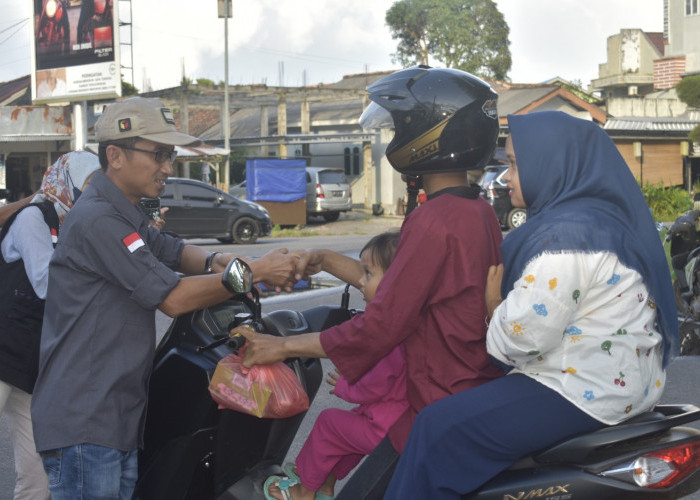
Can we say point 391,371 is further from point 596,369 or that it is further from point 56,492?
point 56,492

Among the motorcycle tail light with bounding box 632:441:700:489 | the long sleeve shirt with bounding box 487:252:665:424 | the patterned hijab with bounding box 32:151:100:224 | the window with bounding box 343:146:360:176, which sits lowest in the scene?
the motorcycle tail light with bounding box 632:441:700:489

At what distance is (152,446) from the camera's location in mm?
2879

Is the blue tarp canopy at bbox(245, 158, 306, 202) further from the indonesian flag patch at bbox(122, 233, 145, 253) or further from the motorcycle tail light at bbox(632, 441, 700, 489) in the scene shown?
the motorcycle tail light at bbox(632, 441, 700, 489)

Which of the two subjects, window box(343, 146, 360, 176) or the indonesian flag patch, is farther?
window box(343, 146, 360, 176)

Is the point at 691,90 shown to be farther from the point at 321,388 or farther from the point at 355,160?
the point at 321,388

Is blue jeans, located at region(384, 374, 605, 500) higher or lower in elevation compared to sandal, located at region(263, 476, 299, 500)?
higher

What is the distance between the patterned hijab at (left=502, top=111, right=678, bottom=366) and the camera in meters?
2.13

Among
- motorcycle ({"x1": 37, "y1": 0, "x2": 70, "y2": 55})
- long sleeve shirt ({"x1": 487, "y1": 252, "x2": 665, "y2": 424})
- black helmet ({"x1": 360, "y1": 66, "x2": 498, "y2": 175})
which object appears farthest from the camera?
motorcycle ({"x1": 37, "y1": 0, "x2": 70, "y2": 55})

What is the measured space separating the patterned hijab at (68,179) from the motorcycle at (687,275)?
4.92 metres

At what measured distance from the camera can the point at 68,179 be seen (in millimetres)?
3342

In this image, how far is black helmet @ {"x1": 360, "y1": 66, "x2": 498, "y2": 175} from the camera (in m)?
2.51

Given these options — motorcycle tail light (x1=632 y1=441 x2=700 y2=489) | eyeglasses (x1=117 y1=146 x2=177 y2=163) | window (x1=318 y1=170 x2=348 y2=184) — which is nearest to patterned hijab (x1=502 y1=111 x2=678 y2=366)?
motorcycle tail light (x1=632 y1=441 x2=700 y2=489)

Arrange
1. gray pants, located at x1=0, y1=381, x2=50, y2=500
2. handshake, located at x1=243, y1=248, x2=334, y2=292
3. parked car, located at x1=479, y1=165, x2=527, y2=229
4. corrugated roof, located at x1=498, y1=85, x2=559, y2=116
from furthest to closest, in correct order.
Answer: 1. corrugated roof, located at x1=498, y1=85, x2=559, y2=116
2. parked car, located at x1=479, y1=165, x2=527, y2=229
3. gray pants, located at x1=0, y1=381, x2=50, y2=500
4. handshake, located at x1=243, y1=248, x2=334, y2=292

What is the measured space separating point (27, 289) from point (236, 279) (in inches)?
43.5
